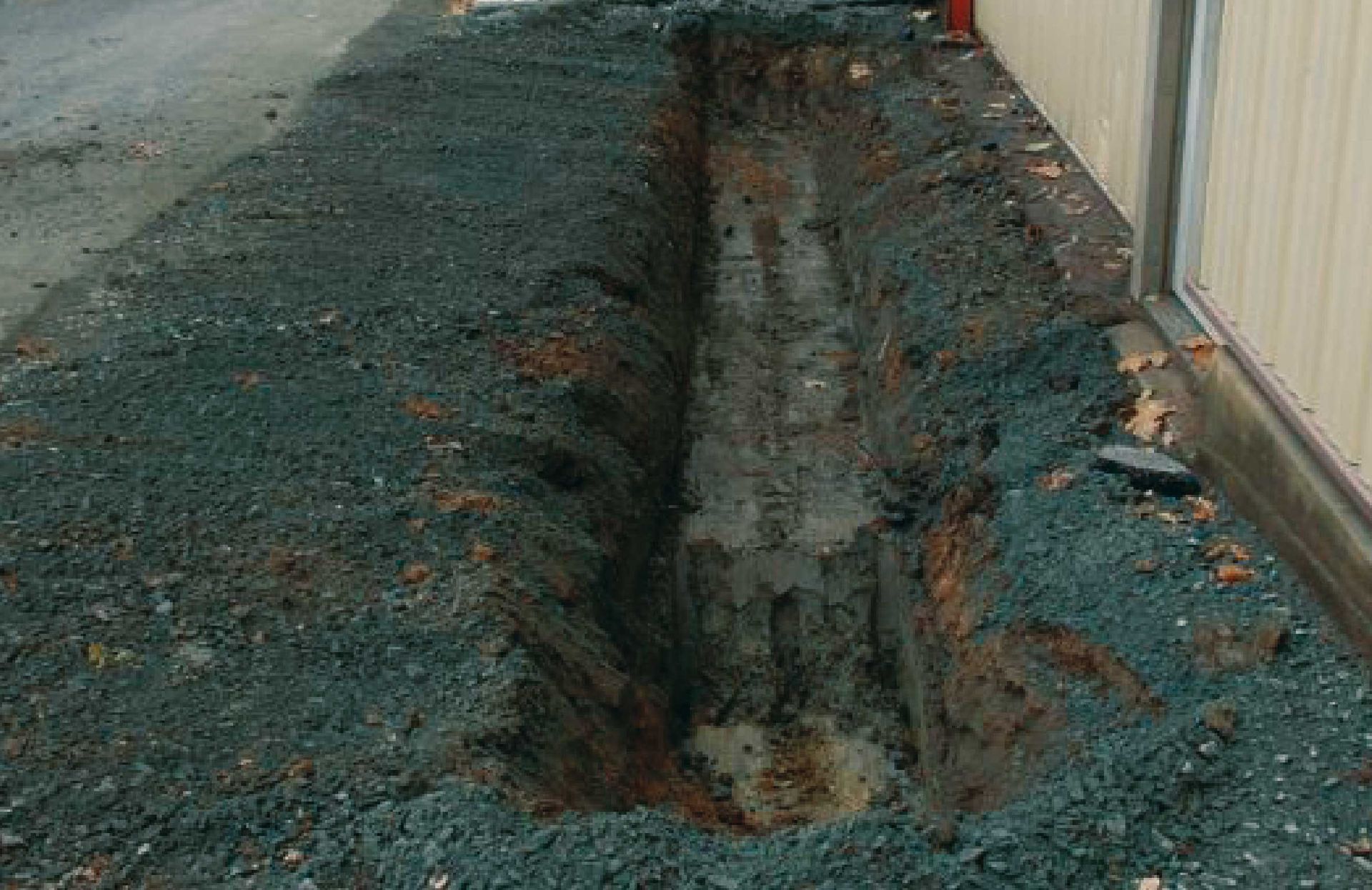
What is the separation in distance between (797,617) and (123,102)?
27.3 ft

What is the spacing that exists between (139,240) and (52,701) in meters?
4.97

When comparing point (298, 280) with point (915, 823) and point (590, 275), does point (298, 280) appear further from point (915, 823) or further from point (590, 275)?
point (915, 823)

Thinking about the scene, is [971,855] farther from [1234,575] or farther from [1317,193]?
[1317,193]

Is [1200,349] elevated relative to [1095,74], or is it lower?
lower

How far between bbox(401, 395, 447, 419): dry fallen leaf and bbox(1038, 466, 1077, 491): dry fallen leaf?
8.75 feet

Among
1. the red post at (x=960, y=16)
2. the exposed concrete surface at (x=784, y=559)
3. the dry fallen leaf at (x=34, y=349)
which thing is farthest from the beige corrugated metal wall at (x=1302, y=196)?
the red post at (x=960, y=16)

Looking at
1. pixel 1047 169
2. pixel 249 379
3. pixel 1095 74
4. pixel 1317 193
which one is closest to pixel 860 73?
pixel 1047 169

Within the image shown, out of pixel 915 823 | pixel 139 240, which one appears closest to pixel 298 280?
pixel 139 240

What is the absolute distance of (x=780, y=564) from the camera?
8039mm

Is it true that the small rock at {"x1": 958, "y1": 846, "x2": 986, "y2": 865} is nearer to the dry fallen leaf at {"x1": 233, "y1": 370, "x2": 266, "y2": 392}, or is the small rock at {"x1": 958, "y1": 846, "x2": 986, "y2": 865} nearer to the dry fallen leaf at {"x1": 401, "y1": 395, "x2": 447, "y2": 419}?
the dry fallen leaf at {"x1": 401, "y1": 395, "x2": 447, "y2": 419}

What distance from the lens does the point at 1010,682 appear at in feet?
18.7

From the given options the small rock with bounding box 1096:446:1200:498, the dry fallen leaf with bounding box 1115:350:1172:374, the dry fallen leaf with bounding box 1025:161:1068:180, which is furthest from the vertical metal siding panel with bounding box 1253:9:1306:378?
the dry fallen leaf with bounding box 1025:161:1068:180

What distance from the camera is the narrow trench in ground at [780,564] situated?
683 centimetres

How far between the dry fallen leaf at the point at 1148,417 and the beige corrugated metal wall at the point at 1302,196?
19.9 inches
